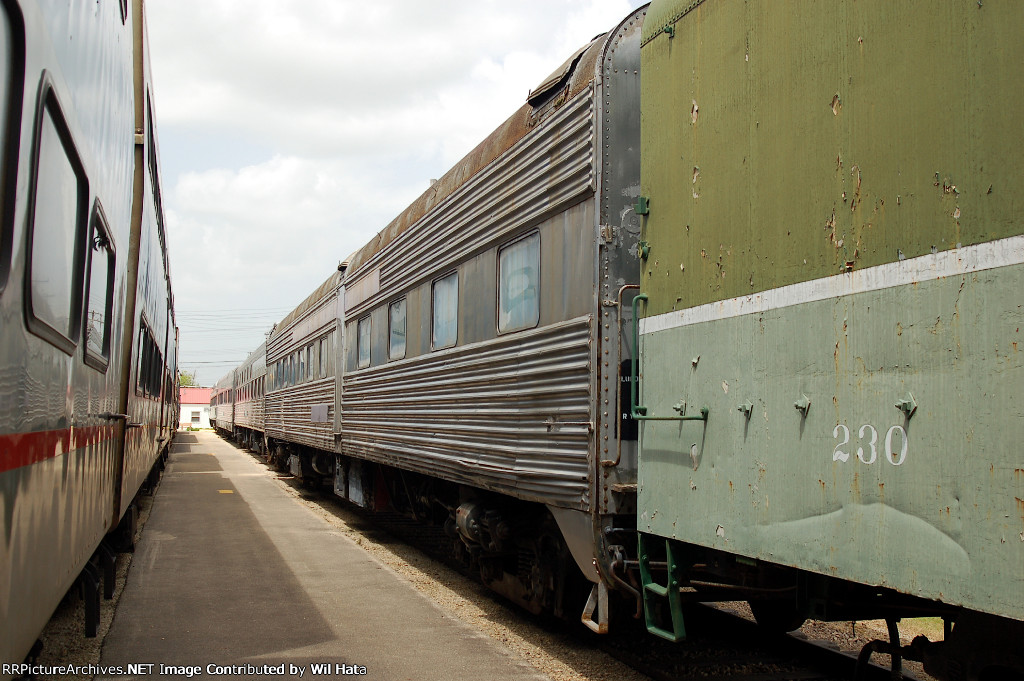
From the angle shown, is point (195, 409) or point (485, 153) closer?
point (485, 153)

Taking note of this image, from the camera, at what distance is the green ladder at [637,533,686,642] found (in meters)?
4.02

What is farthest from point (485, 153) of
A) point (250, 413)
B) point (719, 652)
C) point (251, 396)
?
point (250, 413)

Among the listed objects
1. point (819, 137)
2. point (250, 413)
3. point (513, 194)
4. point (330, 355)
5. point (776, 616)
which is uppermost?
point (513, 194)

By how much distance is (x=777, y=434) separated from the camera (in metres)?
3.38

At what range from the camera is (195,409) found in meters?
87.4

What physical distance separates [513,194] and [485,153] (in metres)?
0.79

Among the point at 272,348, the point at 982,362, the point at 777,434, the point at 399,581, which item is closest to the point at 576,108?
the point at 777,434

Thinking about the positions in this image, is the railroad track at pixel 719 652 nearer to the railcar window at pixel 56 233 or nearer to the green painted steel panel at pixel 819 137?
the green painted steel panel at pixel 819 137

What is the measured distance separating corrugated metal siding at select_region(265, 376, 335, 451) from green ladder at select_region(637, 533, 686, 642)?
8.16m

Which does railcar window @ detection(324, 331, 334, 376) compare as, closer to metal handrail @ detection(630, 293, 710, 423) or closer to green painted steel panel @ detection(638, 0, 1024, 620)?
metal handrail @ detection(630, 293, 710, 423)

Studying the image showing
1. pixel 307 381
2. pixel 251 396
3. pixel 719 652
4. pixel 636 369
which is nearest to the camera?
pixel 636 369

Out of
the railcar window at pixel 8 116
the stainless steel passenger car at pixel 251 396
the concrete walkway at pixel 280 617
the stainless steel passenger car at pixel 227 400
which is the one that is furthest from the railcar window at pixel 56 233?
the stainless steel passenger car at pixel 227 400

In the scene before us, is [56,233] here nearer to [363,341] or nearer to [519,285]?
[519,285]

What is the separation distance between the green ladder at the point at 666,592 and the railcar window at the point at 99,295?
265 centimetres
